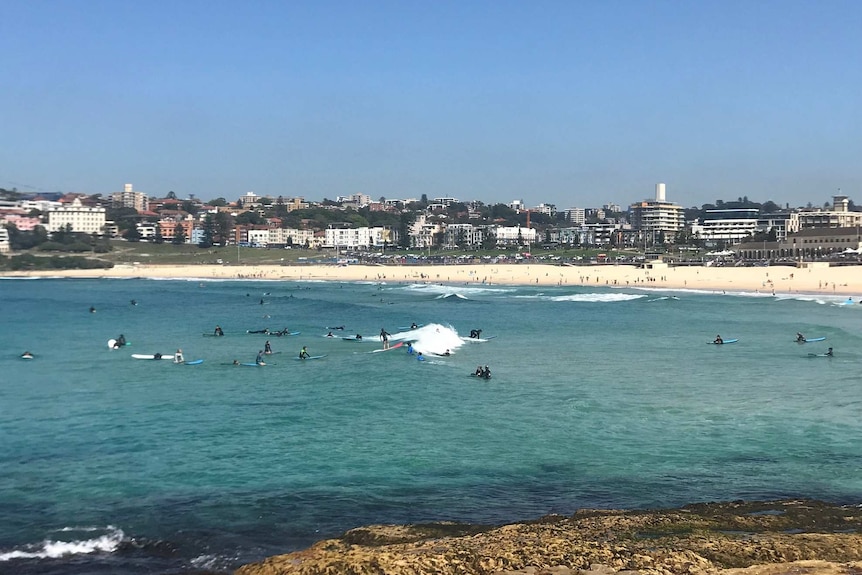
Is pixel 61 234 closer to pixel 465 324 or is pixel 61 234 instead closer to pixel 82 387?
pixel 465 324

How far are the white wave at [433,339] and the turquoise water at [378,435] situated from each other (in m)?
0.29

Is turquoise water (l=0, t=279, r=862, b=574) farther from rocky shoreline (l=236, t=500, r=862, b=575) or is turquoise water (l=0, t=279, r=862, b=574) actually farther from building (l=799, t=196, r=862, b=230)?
building (l=799, t=196, r=862, b=230)

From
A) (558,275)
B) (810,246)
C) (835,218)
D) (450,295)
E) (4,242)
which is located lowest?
(450,295)

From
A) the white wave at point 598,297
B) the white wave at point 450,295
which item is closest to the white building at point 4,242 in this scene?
the white wave at point 450,295

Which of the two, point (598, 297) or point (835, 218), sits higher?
point (835, 218)

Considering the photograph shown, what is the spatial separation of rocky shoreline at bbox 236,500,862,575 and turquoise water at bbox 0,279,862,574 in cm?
119

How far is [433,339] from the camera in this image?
44281mm

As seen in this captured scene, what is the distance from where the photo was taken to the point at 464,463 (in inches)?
Result: 731

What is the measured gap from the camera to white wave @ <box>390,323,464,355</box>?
4087 centimetres

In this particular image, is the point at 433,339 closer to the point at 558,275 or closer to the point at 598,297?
the point at 598,297

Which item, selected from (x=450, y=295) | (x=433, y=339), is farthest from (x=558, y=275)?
(x=433, y=339)

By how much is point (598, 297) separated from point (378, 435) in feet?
211

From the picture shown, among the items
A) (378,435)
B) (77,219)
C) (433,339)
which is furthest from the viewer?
(77,219)

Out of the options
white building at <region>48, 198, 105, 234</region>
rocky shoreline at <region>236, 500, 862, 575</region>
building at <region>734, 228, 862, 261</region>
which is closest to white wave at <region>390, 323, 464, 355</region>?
rocky shoreline at <region>236, 500, 862, 575</region>
